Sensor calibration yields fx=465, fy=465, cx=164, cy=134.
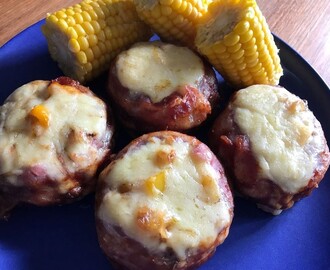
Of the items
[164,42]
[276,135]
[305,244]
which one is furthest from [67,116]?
[305,244]

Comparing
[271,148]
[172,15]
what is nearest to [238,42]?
[172,15]

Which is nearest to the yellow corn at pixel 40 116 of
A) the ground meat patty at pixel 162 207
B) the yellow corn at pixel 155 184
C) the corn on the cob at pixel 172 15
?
the ground meat patty at pixel 162 207

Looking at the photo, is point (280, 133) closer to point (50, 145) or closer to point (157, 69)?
point (157, 69)

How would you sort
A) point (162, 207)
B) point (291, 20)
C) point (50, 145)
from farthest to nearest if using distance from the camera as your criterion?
point (291, 20)
point (50, 145)
point (162, 207)

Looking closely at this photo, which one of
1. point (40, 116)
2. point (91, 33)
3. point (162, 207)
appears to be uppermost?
point (91, 33)

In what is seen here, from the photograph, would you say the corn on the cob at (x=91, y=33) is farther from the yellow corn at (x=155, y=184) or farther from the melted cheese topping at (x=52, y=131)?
the yellow corn at (x=155, y=184)

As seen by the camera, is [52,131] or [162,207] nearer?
[162,207]
